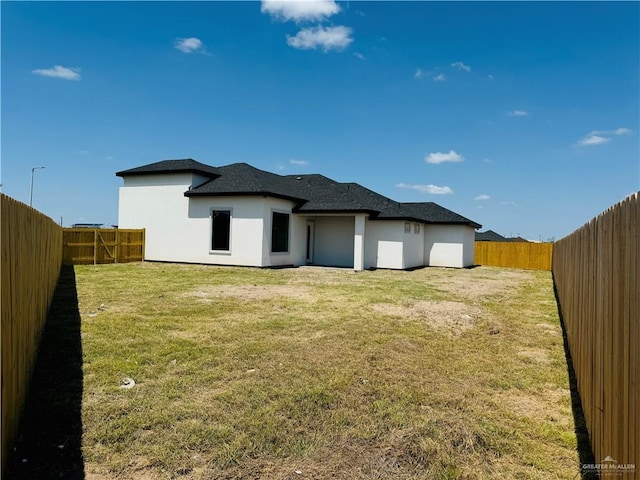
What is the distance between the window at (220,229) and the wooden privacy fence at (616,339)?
671 inches

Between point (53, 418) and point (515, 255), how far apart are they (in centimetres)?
3014

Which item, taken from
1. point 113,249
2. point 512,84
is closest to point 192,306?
point 113,249

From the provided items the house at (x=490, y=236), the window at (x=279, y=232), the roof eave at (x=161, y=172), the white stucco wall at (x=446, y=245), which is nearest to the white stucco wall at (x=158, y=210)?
the roof eave at (x=161, y=172)

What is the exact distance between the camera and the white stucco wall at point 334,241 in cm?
2211

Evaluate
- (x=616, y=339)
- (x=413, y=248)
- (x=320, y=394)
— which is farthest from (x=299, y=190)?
(x=616, y=339)

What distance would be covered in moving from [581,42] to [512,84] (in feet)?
8.89

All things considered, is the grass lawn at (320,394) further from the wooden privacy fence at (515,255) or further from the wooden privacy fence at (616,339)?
the wooden privacy fence at (515,255)

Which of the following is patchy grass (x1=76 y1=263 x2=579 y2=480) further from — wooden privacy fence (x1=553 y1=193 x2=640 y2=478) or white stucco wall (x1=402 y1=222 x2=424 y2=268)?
white stucco wall (x1=402 y1=222 x2=424 y2=268)

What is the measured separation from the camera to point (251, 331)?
6.69 metres

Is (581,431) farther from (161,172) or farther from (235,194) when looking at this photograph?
(161,172)

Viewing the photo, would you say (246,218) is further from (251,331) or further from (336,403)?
(336,403)

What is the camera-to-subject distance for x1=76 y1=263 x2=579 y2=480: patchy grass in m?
2.96

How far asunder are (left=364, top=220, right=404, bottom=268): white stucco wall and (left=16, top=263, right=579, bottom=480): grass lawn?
12344 mm

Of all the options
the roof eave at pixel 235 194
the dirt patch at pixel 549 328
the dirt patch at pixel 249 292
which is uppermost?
the roof eave at pixel 235 194
